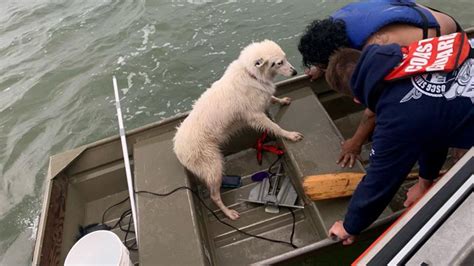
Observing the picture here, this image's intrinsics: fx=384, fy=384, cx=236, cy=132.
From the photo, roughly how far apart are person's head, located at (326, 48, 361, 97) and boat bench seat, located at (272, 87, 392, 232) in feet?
3.69

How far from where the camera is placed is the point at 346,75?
2.64 m

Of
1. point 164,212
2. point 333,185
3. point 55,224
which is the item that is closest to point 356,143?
point 333,185

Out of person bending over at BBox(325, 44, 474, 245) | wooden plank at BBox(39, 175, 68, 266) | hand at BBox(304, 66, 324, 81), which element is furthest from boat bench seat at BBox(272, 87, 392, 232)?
wooden plank at BBox(39, 175, 68, 266)

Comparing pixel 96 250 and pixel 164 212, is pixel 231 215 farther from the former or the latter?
pixel 96 250

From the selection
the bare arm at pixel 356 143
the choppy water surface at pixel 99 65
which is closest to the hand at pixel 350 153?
the bare arm at pixel 356 143

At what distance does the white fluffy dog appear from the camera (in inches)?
161

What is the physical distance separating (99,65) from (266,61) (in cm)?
635

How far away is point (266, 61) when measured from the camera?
444 cm

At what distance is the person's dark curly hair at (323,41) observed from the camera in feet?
9.71

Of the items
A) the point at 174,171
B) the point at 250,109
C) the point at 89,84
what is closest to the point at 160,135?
the point at 174,171

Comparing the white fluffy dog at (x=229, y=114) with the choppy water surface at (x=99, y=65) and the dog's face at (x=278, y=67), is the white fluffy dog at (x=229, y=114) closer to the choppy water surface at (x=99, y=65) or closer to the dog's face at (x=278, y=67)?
the dog's face at (x=278, y=67)

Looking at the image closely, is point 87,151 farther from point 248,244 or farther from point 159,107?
point 159,107

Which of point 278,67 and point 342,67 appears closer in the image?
point 342,67

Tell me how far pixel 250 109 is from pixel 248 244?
59.8 inches
